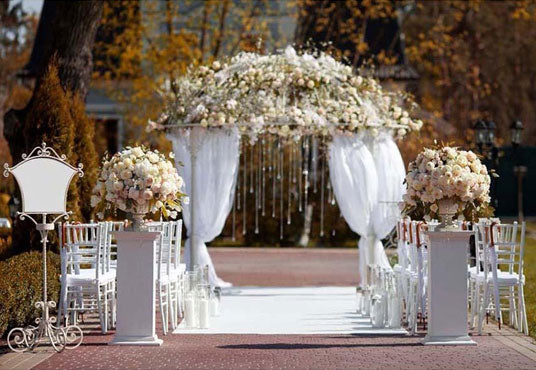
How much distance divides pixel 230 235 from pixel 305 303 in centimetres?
1241

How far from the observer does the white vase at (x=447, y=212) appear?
37.8 ft

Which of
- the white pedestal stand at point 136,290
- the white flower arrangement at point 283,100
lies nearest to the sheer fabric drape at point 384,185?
the white flower arrangement at point 283,100

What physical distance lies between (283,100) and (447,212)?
16.5ft

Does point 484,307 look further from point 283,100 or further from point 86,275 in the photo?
point 283,100

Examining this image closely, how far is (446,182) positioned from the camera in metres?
11.3

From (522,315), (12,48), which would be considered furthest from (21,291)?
(12,48)

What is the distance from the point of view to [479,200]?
11.7 metres

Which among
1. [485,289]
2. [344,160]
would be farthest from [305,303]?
[485,289]

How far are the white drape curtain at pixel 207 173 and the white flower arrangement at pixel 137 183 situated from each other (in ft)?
15.3

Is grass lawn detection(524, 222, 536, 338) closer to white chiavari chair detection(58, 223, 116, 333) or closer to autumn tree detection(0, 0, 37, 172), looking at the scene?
white chiavari chair detection(58, 223, 116, 333)

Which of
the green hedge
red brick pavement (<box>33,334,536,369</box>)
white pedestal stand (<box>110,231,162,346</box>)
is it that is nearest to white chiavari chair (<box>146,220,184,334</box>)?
red brick pavement (<box>33,334,536,369</box>)

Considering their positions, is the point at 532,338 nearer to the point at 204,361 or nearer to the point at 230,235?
the point at 204,361

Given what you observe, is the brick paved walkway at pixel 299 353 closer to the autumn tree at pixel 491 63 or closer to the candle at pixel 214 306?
the candle at pixel 214 306

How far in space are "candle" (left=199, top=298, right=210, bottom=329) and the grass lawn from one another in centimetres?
346
